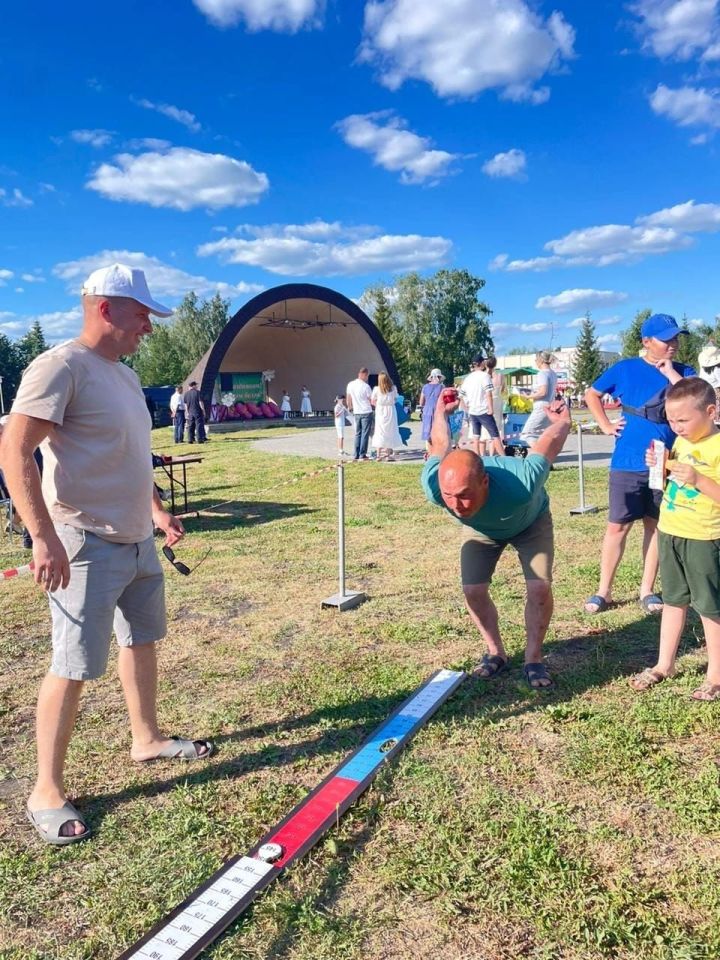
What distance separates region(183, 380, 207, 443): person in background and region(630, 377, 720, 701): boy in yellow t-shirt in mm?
18140

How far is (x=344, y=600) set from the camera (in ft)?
17.0

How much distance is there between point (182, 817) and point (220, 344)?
30655 mm

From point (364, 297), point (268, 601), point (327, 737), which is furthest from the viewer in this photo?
point (364, 297)

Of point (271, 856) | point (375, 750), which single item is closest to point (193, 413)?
point (375, 750)

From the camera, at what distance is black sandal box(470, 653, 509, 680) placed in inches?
152

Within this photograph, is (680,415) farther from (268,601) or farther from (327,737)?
(268,601)

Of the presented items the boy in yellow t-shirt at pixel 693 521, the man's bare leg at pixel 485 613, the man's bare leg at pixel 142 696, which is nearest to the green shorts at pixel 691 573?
the boy in yellow t-shirt at pixel 693 521

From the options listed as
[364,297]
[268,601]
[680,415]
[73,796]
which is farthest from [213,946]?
[364,297]

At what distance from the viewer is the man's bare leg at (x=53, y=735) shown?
2656 millimetres

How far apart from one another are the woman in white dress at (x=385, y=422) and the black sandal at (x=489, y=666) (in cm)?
982

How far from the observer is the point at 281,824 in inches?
102

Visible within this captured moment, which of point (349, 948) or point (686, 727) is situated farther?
point (686, 727)

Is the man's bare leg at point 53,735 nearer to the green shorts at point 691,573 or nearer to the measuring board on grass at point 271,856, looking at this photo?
the measuring board on grass at point 271,856

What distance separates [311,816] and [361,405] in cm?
1146
